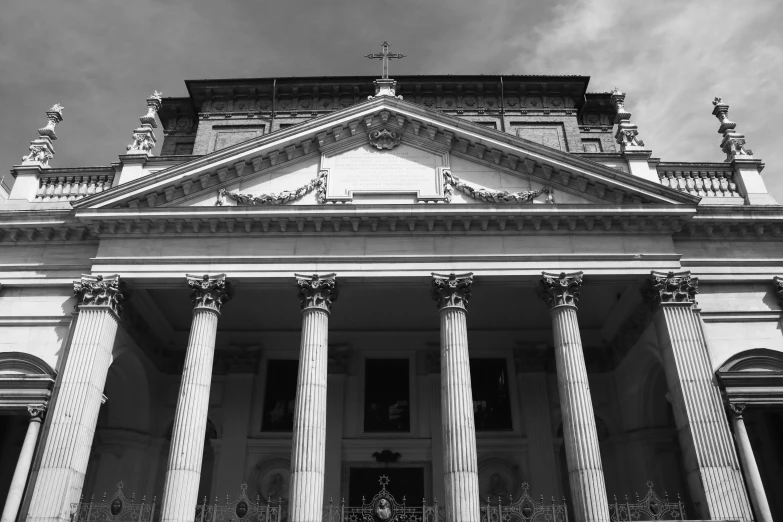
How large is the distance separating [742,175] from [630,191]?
16.6ft

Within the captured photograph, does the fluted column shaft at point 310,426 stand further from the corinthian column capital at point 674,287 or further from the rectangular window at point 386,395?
the corinthian column capital at point 674,287

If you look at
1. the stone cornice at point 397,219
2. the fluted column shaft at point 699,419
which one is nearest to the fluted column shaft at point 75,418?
the stone cornice at point 397,219

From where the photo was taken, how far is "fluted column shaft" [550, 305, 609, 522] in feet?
53.2

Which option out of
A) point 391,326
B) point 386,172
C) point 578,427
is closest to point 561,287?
point 578,427

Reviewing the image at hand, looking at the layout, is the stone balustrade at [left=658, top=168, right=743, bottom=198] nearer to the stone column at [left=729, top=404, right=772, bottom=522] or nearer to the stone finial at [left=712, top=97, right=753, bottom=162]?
the stone finial at [left=712, top=97, right=753, bottom=162]

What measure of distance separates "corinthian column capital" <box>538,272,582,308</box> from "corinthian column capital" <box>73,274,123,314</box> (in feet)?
41.1

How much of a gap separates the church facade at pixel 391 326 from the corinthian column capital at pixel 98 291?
0.24 feet

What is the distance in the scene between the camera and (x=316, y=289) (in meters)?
19.2

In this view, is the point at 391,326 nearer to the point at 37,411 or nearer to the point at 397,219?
the point at 397,219

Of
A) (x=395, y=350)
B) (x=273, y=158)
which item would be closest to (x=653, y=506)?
(x=395, y=350)

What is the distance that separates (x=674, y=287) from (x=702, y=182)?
5294 mm

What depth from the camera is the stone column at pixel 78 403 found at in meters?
16.5

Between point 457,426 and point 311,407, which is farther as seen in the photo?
point 311,407

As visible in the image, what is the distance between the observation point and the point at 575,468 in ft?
54.8
